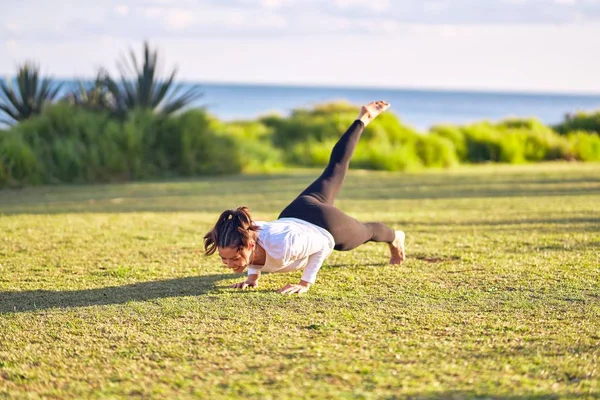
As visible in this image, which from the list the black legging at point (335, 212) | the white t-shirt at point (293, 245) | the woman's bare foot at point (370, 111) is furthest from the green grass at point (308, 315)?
the woman's bare foot at point (370, 111)

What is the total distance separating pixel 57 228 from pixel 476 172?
1040cm

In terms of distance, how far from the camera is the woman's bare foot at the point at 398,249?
5.98m

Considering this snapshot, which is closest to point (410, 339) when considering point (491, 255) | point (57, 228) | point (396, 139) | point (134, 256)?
point (491, 255)

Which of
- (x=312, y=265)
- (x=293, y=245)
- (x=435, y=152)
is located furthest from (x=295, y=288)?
(x=435, y=152)

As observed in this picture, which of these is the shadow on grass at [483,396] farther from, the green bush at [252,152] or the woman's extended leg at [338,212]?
the green bush at [252,152]

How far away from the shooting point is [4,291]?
17.1ft

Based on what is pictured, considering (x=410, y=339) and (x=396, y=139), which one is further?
(x=396, y=139)

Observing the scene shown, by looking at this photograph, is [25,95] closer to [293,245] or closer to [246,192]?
[246,192]

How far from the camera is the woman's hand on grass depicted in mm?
4994

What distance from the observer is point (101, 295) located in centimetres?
509

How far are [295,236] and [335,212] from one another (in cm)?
56

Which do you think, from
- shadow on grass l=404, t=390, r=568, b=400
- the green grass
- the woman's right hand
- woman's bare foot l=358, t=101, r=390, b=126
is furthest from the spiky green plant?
shadow on grass l=404, t=390, r=568, b=400

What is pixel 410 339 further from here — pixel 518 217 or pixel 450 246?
pixel 518 217

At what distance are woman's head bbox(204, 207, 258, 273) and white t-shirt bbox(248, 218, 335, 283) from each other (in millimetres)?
123
